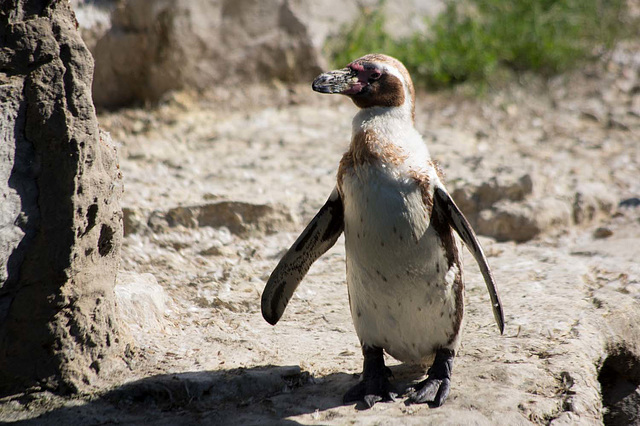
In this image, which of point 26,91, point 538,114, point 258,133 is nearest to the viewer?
point 26,91

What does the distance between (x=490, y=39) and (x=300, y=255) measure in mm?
5344

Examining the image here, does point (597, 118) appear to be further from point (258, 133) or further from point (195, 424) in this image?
point (195, 424)

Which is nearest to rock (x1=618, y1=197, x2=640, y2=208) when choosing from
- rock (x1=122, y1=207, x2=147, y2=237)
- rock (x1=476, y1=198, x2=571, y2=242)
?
rock (x1=476, y1=198, x2=571, y2=242)

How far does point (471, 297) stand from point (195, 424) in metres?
1.79

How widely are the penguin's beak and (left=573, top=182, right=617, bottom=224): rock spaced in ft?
9.68

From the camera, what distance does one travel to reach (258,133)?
616cm

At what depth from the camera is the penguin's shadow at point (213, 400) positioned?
262 cm

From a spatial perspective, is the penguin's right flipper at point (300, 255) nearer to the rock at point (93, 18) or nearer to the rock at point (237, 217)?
the rock at point (237, 217)

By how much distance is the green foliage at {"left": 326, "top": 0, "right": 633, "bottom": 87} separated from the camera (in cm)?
748

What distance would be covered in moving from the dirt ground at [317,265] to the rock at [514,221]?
7cm

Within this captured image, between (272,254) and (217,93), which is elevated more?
(217,93)

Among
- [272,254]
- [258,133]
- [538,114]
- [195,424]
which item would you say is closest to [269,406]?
[195,424]

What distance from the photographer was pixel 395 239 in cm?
274

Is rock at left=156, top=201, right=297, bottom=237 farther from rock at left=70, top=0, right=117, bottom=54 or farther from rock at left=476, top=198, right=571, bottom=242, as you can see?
rock at left=70, top=0, right=117, bottom=54
